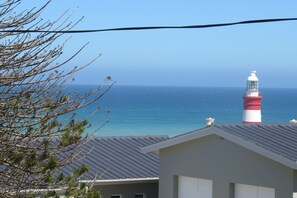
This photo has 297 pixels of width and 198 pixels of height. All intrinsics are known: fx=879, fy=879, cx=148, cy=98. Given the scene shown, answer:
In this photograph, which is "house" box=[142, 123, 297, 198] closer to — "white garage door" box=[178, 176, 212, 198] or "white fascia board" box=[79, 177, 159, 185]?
"white garage door" box=[178, 176, 212, 198]

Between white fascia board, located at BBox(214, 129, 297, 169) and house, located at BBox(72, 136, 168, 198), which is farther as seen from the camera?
house, located at BBox(72, 136, 168, 198)

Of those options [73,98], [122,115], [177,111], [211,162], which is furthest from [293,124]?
[177,111]

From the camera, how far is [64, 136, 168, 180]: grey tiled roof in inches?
830

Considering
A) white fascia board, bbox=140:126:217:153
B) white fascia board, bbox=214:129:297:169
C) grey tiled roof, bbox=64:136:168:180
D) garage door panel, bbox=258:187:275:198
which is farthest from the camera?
grey tiled roof, bbox=64:136:168:180

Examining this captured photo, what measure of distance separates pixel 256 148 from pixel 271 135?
166 cm

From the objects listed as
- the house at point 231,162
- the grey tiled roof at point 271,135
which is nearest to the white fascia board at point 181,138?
the house at point 231,162

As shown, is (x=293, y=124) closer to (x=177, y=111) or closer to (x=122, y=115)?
(x=122, y=115)

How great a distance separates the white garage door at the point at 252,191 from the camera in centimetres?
1822

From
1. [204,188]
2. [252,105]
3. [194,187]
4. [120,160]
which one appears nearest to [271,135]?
[204,188]

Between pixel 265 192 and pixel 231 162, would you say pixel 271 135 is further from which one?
pixel 265 192

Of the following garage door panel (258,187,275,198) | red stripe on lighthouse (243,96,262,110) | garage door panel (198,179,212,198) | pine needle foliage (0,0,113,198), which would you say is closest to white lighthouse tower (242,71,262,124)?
red stripe on lighthouse (243,96,262,110)

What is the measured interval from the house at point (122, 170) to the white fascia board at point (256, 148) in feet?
9.85

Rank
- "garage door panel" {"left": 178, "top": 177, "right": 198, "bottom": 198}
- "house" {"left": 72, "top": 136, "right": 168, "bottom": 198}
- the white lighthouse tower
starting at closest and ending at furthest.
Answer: "garage door panel" {"left": 178, "top": 177, "right": 198, "bottom": 198}, "house" {"left": 72, "top": 136, "right": 168, "bottom": 198}, the white lighthouse tower

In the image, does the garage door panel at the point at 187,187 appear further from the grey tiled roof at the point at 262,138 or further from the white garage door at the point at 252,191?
the white garage door at the point at 252,191
